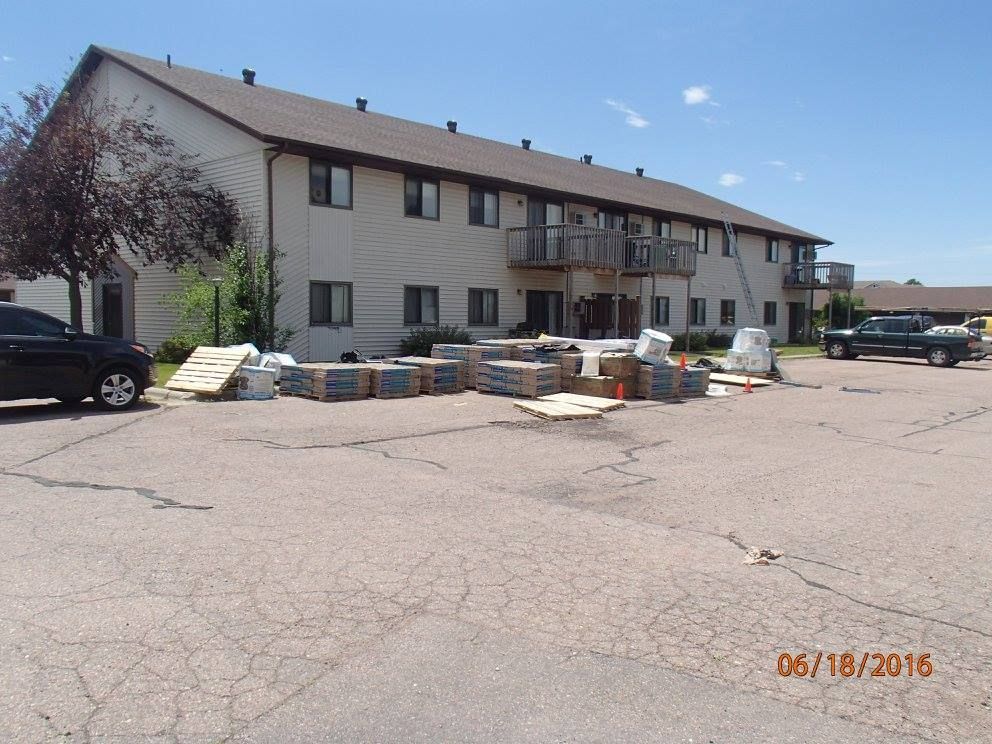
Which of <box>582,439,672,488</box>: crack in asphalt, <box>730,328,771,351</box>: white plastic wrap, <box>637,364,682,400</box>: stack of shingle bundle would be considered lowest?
<box>582,439,672,488</box>: crack in asphalt

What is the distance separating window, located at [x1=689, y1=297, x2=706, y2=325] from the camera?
34812 mm

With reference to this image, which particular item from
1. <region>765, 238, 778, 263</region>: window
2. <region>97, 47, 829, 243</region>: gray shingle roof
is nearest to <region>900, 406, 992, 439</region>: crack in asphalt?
<region>97, 47, 829, 243</region>: gray shingle roof

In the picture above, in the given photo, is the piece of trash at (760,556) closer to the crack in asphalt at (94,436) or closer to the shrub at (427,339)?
the crack in asphalt at (94,436)

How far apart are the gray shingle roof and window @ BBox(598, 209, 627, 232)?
26.8 inches

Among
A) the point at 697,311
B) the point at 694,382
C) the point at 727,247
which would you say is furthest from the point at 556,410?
the point at 727,247

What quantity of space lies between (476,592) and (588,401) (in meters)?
9.57

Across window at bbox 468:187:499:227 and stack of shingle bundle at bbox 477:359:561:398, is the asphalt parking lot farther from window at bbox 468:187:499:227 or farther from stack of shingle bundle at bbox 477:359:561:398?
window at bbox 468:187:499:227

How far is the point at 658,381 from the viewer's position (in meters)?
16.1

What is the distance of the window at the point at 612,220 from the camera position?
2967 cm

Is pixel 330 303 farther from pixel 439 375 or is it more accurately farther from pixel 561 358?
pixel 561 358

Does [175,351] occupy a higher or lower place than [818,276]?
lower

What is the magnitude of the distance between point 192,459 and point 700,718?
6815mm

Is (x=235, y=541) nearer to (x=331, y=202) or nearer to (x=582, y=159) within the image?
(x=331, y=202)
